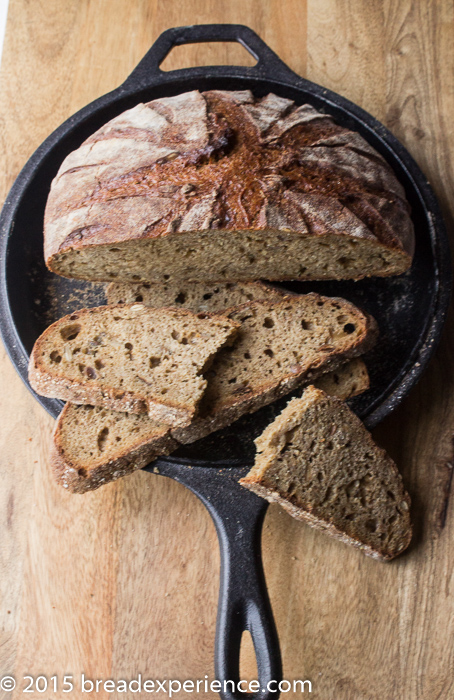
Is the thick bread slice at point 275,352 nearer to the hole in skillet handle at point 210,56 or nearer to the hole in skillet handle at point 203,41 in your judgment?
the hole in skillet handle at point 203,41

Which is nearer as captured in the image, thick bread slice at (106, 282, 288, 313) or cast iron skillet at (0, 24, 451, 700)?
cast iron skillet at (0, 24, 451, 700)

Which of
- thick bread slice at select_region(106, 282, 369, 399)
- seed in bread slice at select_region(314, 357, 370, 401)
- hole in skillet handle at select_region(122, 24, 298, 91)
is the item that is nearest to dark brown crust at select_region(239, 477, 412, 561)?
seed in bread slice at select_region(314, 357, 370, 401)

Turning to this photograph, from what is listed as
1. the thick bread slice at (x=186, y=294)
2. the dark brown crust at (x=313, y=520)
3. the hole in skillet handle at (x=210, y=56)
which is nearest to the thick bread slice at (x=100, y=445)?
the dark brown crust at (x=313, y=520)

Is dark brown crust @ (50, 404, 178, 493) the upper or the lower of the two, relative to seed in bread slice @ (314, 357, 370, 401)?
lower

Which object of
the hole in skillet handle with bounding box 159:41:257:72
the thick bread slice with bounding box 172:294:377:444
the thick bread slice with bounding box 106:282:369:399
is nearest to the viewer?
the thick bread slice with bounding box 172:294:377:444

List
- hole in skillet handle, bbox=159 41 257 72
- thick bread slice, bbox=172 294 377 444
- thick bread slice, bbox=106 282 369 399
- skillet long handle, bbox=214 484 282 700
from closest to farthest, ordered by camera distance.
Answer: skillet long handle, bbox=214 484 282 700 → thick bread slice, bbox=172 294 377 444 → thick bread slice, bbox=106 282 369 399 → hole in skillet handle, bbox=159 41 257 72

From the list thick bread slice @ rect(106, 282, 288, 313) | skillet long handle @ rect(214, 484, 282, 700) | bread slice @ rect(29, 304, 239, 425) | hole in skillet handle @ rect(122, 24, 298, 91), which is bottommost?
skillet long handle @ rect(214, 484, 282, 700)

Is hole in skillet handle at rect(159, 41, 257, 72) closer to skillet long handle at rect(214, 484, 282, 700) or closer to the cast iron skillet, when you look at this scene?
the cast iron skillet
